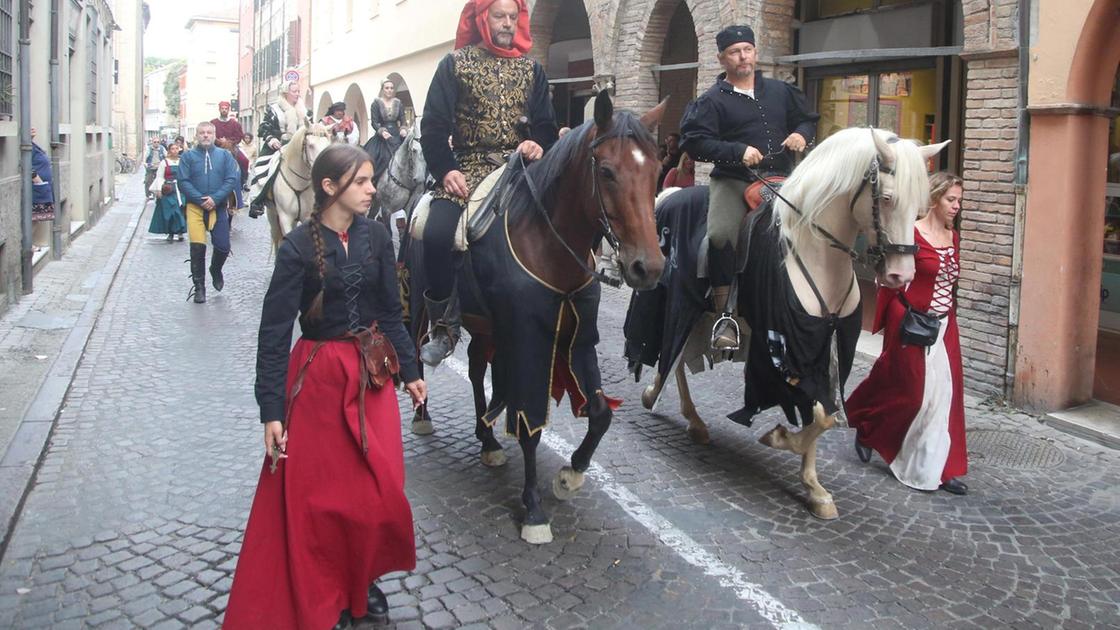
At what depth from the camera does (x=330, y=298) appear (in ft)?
12.6

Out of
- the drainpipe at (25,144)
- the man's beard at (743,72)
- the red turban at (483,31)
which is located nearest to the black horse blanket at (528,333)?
the red turban at (483,31)

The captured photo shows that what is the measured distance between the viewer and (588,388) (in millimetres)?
4973

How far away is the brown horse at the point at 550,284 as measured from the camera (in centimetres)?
455

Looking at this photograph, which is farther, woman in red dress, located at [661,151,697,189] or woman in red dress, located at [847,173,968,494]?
woman in red dress, located at [661,151,697,189]

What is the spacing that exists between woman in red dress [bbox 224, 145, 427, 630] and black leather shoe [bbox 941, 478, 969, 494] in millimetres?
3403

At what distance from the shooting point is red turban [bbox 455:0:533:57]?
5.46 meters

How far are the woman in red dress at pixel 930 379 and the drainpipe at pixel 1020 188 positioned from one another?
6.53ft

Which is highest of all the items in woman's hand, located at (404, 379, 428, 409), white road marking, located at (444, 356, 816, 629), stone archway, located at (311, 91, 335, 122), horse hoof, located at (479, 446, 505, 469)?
stone archway, located at (311, 91, 335, 122)

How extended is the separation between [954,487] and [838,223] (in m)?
1.77

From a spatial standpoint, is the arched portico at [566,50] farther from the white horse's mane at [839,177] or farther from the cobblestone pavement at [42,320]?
the white horse's mane at [839,177]

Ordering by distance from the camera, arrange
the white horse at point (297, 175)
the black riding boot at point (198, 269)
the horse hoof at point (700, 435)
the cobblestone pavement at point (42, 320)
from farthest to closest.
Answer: the black riding boot at point (198, 269) → the white horse at point (297, 175) → the cobblestone pavement at point (42, 320) → the horse hoof at point (700, 435)

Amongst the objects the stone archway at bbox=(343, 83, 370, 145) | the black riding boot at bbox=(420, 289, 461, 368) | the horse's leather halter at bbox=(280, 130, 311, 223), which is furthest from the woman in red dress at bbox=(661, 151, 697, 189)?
the stone archway at bbox=(343, 83, 370, 145)

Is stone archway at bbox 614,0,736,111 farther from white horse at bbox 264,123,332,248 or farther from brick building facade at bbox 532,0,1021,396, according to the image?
white horse at bbox 264,123,332,248

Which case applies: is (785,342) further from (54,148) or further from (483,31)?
(54,148)
